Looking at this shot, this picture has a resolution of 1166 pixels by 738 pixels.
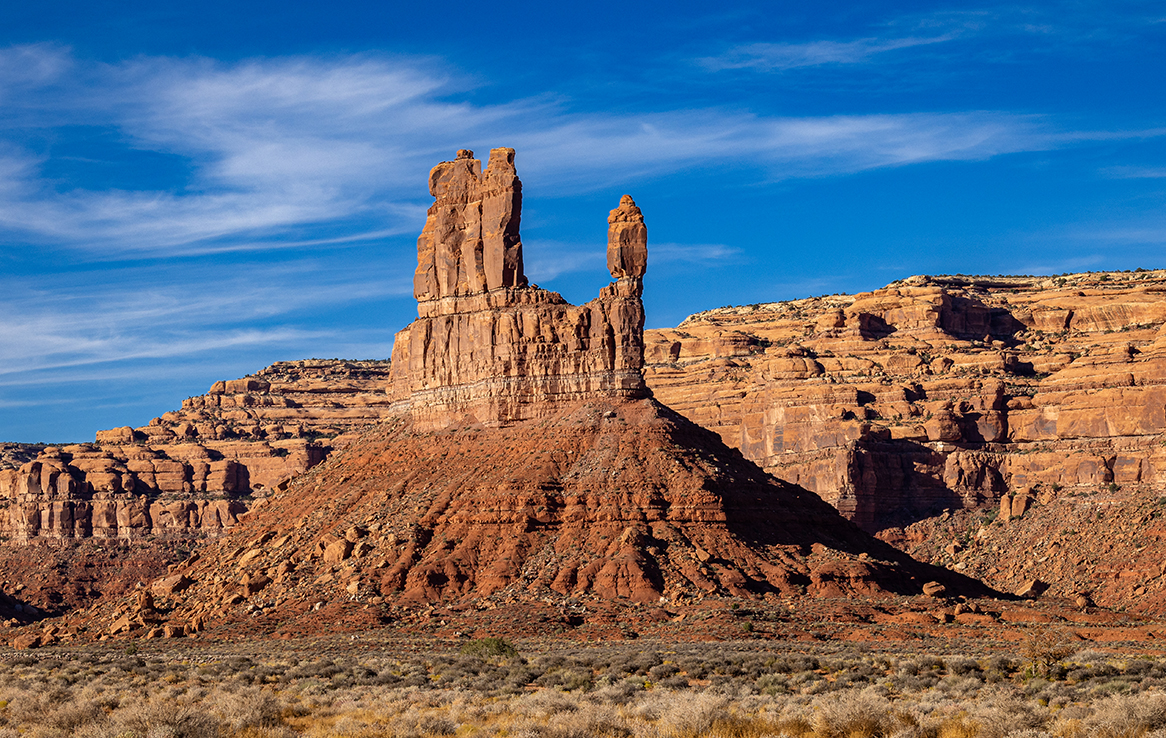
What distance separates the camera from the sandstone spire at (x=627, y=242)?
9294 cm

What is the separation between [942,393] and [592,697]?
99884 mm

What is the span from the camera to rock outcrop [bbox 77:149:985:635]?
261 ft

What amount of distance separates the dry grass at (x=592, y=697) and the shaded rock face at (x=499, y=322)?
3208 centimetres

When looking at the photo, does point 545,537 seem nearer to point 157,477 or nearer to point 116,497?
point 116,497

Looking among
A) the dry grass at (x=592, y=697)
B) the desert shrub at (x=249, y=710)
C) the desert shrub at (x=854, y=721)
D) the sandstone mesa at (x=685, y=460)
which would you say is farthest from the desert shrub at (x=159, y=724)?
the sandstone mesa at (x=685, y=460)

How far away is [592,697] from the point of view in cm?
4272

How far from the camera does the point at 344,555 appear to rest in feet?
276

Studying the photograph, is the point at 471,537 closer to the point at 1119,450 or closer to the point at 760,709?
the point at 760,709

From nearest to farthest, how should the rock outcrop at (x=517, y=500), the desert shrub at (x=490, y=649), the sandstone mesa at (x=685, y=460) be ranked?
the desert shrub at (x=490, y=649) → the rock outcrop at (x=517, y=500) → the sandstone mesa at (x=685, y=460)

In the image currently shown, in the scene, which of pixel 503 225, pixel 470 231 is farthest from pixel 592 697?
pixel 470 231

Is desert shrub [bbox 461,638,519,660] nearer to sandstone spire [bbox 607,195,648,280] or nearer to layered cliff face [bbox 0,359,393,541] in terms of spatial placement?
sandstone spire [bbox 607,195,648,280]

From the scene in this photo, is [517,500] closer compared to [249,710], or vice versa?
[249,710]

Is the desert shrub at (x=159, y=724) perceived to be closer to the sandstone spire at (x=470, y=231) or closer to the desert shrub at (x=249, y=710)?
the desert shrub at (x=249, y=710)

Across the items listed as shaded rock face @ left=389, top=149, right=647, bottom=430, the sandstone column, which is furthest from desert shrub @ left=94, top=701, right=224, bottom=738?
the sandstone column
